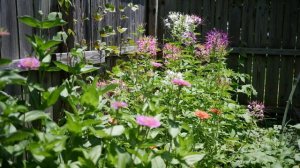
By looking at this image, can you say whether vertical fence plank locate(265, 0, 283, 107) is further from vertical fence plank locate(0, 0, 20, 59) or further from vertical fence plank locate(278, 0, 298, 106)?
vertical fence plank locate(0, 0, 20, 59)

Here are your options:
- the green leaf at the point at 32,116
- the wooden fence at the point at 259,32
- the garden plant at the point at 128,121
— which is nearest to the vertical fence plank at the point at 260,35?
the wooden fence at the point at 259,32

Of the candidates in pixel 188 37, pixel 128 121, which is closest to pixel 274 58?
pixel 188 37

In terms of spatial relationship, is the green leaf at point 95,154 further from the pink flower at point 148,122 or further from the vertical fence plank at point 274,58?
the vertical fence plank at point 274,58

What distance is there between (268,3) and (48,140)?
4.75 metres

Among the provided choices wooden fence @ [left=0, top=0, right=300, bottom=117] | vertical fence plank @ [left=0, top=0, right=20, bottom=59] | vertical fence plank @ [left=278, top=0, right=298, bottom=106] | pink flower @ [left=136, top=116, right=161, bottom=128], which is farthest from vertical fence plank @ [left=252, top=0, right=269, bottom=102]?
pink flower @ [left=136, top=116, right=161, bottom=128]

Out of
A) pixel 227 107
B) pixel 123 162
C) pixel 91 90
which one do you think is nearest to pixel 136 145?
pixel 123 162

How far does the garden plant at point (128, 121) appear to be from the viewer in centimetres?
166

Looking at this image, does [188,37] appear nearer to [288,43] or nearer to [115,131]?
[115,131]

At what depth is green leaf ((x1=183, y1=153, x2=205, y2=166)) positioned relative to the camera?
1.89 m

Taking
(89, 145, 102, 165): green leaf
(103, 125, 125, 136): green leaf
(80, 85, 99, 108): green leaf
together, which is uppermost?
(80, 85, 99, 108): green leaf

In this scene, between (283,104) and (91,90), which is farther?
(283,104)

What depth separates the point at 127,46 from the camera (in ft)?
14.7

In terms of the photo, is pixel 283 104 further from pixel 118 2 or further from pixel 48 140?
pixel 48 140

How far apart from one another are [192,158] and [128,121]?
0.43m
